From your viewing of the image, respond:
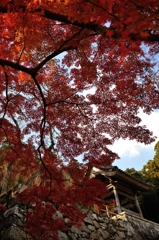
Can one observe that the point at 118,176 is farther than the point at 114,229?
Yes

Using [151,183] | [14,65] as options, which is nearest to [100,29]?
[14,65]

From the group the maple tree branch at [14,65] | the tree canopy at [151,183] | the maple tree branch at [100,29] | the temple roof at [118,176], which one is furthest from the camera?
the tree canopy at [151,183]

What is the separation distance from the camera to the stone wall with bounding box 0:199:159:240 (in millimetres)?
6543

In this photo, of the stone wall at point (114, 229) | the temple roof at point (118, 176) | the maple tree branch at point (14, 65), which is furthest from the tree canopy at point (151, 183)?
the maple tree branch at point (14, 65)

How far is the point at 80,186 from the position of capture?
7.36 metres

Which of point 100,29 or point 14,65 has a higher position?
point 14,65

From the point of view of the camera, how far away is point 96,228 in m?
8.92

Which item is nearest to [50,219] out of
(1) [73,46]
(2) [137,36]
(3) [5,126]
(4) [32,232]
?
(4) [32,232]

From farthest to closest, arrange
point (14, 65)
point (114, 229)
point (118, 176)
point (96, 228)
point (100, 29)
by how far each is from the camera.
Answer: point (118, 176) < point (114, 229) < point (96, 228) < point (14, 65) < point (100, 29)

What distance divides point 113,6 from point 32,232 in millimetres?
6461

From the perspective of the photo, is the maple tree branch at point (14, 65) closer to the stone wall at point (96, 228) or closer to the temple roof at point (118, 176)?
the stone wall at point (96, 228)

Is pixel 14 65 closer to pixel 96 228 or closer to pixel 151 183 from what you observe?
pixel 96 228

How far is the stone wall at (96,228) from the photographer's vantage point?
6.54 meters

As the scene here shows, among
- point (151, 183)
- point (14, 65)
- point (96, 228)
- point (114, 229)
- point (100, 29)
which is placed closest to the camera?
point (100, 29)
